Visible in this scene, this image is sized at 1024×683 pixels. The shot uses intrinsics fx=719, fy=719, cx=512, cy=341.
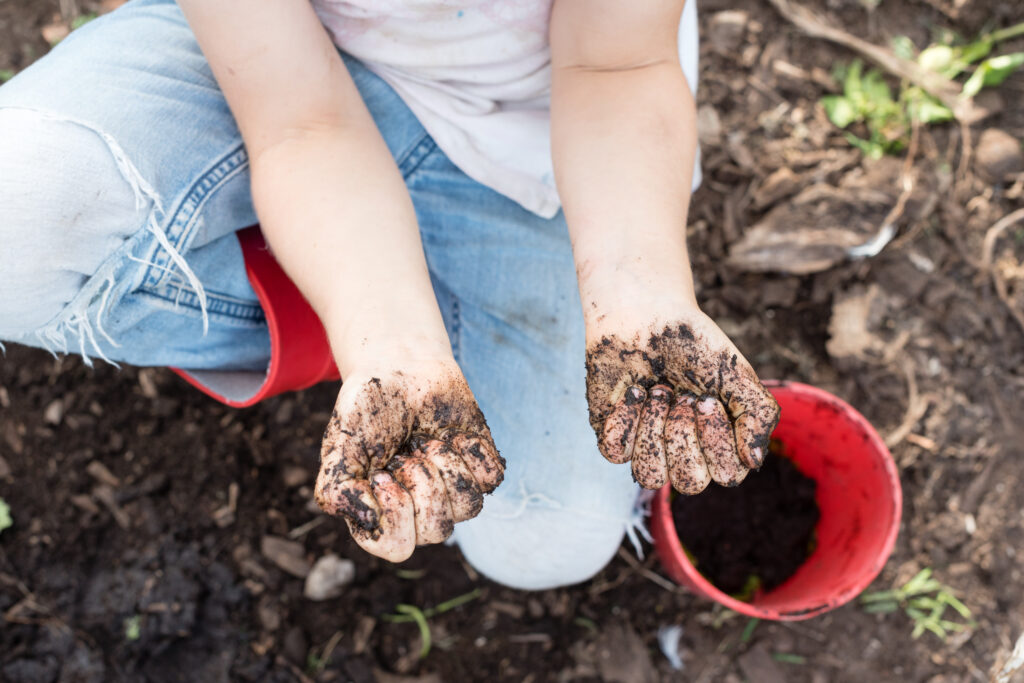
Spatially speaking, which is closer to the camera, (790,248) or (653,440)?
(653,440)

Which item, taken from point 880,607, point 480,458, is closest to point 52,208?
point 480,458

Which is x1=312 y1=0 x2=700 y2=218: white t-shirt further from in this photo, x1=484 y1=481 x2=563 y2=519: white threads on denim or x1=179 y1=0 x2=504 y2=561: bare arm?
x1=484 y1=481 x2=563 y2=519: white threads on denim

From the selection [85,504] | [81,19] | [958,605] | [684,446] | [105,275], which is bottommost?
[958,605]

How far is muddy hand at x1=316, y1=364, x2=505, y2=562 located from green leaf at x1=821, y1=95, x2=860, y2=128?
1588mm

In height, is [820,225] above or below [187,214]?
below

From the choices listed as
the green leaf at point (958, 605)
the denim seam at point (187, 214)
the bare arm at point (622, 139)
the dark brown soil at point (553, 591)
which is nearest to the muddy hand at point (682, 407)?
the bare arm at point (622, 139)

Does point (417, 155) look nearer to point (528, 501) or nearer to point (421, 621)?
point (528, 501)

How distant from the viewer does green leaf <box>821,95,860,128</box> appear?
204cm

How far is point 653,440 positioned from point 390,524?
1.22ft

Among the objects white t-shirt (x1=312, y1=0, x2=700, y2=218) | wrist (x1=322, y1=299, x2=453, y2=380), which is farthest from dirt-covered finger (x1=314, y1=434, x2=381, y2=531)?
white t-shirt (x1=312, y1=0, x2=700, y2=218)

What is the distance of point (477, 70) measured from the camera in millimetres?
1334

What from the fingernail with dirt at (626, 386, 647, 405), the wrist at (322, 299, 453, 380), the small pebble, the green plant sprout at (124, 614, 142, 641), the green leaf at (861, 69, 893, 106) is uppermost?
the wrist at (322, 299, 453, 380)

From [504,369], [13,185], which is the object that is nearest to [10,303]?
[13,185]

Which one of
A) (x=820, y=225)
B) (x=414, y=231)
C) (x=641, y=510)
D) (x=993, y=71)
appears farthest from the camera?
(x=993, y=71)
